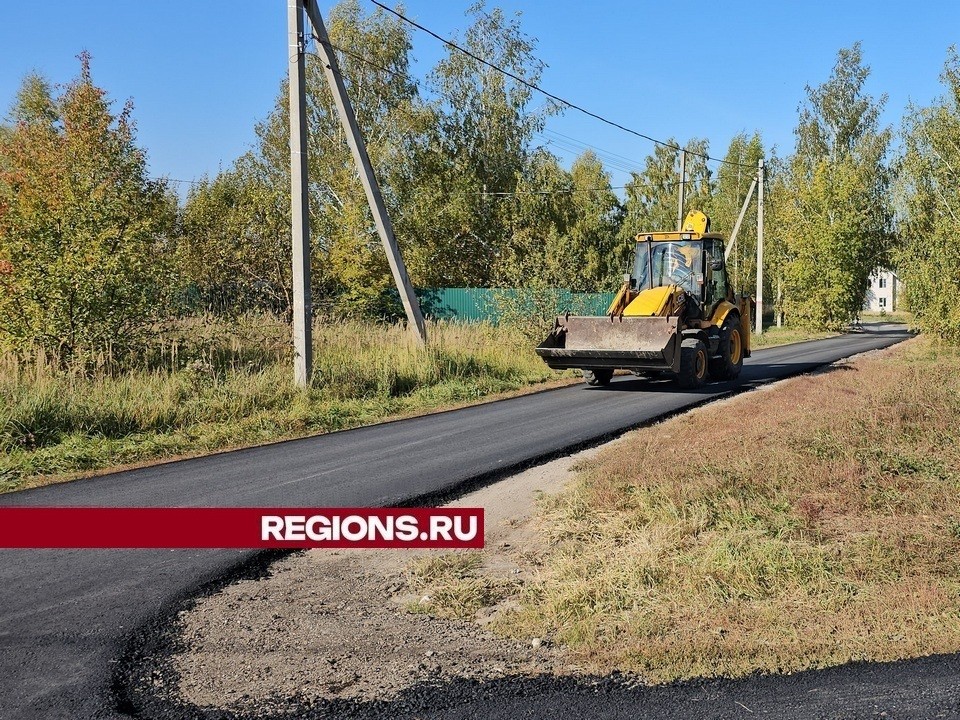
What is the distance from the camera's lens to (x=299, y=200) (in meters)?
12.6

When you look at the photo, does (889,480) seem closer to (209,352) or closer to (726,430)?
(726,430)

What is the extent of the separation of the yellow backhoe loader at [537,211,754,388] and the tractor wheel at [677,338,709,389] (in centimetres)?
2

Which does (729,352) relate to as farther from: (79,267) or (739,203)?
(739,203)

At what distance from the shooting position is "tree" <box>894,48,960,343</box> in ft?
60.3

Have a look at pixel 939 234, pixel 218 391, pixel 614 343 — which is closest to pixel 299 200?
pixel 218 391

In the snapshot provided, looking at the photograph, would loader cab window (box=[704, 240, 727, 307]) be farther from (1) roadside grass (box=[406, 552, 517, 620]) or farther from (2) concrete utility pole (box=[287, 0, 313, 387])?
(1) roadside grass (box=[406, 552, 517, 620])

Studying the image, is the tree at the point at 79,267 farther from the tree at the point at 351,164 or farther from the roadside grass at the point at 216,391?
the tree at the point at 351,164

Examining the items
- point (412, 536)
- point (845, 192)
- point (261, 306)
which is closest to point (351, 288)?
point (261, 306)

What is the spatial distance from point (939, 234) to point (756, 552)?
16.5 meters

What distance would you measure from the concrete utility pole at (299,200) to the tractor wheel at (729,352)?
306 inches

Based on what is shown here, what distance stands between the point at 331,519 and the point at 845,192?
3360 cm

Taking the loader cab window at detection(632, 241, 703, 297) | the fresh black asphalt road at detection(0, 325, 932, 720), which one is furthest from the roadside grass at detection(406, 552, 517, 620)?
the loader cab window at detection(632, 241, 703, 297)

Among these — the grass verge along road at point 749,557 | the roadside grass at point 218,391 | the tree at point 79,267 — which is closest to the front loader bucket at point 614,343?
the roadside grass at point 218,391

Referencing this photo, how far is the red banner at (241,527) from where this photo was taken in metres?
6.18
